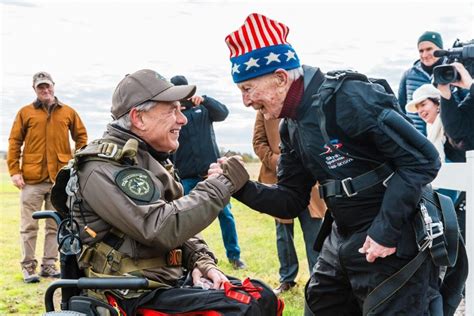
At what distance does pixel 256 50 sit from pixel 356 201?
0.87 meters

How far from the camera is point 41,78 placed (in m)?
8.38

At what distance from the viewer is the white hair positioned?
128 inches

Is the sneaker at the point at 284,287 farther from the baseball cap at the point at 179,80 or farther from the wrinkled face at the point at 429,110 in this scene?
the baseball cap at the point at 179,80

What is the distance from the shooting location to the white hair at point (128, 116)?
10.6 ft

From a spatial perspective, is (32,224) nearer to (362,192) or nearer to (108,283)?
(108,283)

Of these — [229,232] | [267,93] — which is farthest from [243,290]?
[229,232]

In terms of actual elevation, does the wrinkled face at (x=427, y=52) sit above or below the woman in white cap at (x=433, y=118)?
above

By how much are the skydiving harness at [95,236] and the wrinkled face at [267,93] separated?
0.61 m

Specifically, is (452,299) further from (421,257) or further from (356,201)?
(356,201)

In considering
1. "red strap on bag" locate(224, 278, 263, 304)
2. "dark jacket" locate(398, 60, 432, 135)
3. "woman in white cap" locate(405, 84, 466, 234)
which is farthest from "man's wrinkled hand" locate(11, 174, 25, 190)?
"red strap on bag" locate(224, 278, 263, 304)

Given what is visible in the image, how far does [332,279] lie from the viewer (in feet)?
11.1

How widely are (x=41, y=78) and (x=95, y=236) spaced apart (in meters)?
5.77

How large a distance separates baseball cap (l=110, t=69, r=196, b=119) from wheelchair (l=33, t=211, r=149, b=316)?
65 centimetres

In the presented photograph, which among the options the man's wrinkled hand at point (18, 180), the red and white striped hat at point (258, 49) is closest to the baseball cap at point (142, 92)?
the red and white striped hat at point (258, 49)
